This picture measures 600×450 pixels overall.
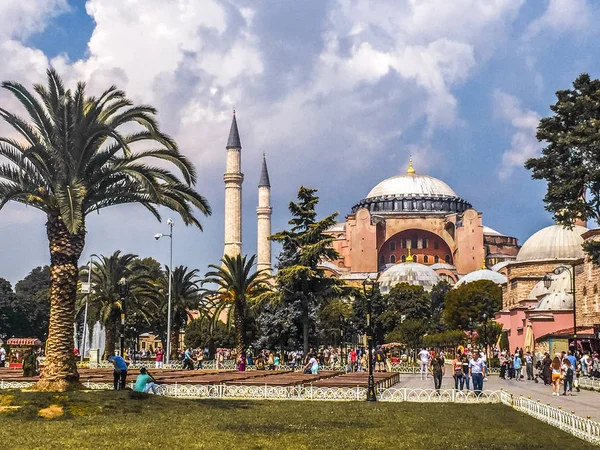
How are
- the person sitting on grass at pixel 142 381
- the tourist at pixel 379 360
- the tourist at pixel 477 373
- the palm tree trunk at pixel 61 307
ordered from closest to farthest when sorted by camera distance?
the palm tree trunk at pixel 61 307 < the person sitting on grass at pixel 142 381 < the tourist at pixel 477 373 < the tourist at pixel 379 360

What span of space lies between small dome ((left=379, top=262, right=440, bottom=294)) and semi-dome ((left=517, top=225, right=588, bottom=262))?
20153 mm

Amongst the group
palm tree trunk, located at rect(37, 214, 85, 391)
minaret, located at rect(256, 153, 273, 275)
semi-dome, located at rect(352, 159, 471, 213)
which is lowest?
palm tree trunk, located at rect(37, 214, 85, 391)

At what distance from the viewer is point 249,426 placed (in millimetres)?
11766

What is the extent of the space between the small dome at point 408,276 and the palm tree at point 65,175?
197 ft

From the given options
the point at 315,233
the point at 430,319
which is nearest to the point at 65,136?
the point at 315,233

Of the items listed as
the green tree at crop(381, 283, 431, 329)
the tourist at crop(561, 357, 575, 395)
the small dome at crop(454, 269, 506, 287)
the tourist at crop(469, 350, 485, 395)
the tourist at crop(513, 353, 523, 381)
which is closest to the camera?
the tourist at crop(469, 350, 485, 395)

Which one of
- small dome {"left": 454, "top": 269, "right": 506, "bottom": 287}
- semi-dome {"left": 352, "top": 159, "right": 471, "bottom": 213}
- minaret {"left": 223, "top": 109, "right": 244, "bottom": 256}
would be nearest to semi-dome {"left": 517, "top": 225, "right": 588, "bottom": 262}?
small dome {"left": 454, "top": 269, "right": 506, "bottom": 287}

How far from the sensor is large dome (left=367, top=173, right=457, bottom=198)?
93250 mm

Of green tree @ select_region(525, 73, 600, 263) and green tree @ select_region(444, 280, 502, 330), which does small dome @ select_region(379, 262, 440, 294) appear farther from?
green tree @ select_region(525, 73, 600, 263)

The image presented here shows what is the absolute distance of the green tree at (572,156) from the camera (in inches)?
760

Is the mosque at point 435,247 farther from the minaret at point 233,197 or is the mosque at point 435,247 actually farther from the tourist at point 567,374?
the tourist at point 567,374

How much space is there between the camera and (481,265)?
82.4m

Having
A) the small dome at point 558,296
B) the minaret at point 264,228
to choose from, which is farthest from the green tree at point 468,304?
the minaret at point 264,228

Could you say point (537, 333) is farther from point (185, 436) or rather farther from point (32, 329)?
point (32, 329)
